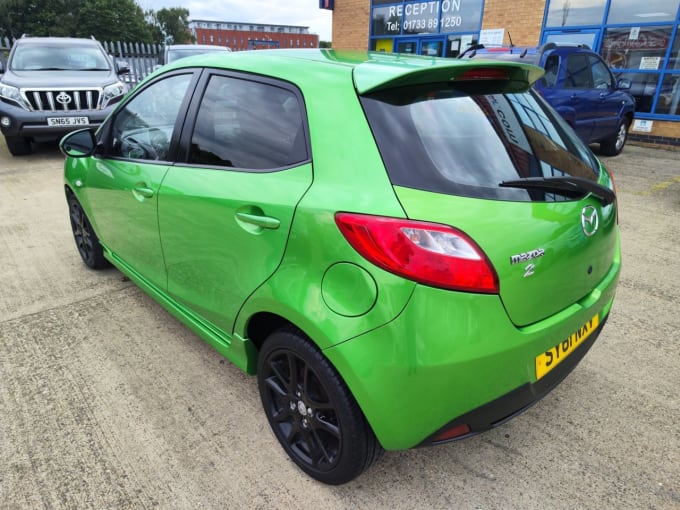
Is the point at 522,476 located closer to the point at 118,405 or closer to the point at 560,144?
the point at 560,144

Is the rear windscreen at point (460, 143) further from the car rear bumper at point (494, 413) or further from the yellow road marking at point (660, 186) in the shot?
the yellow road marking at point (660, 186)

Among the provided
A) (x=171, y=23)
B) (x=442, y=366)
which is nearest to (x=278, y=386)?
(x=442, y=366)

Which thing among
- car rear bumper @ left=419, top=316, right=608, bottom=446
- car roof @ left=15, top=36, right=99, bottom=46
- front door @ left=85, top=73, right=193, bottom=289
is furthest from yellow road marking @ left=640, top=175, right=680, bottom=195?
car roof @ left=15, top=36, right=99, bottom=46

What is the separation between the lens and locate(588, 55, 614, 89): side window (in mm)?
8125

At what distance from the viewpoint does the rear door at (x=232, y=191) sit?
185 cm

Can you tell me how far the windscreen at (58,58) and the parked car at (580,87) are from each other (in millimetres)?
6957

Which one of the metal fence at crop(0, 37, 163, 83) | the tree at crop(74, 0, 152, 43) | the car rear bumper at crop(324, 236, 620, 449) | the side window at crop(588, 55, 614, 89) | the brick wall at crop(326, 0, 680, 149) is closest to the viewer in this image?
the car rear bumper at crop(324, 236, 620, 449)

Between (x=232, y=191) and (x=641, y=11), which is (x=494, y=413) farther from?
(x=641, y=11)

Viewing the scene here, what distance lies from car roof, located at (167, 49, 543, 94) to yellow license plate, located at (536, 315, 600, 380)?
106cm

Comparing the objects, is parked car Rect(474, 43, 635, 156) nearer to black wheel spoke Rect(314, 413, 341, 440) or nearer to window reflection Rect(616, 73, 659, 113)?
window reflection Rect(616, 73, 659, 113)

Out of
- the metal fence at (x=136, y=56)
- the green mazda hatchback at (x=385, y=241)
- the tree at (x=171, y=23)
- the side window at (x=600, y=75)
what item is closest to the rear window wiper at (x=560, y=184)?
the green mazda hatchback at (x=385, y=241)

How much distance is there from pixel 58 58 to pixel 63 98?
144cm

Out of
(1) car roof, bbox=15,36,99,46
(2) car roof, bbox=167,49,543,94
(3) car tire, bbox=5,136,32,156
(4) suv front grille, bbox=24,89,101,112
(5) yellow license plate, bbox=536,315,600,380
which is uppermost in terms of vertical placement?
(1) car roof, bbox=15,36,99,46

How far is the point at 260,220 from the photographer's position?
1.87 meters
